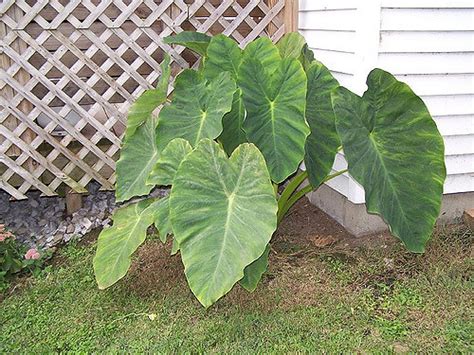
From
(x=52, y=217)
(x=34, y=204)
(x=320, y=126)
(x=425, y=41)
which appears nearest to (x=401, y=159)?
(x=320, y=126)

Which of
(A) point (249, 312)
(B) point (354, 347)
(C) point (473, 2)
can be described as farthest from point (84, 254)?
(C) point (473, 2)

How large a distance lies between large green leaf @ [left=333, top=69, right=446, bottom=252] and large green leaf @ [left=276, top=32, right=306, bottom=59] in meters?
0.64

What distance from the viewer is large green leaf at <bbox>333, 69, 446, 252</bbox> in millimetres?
2213

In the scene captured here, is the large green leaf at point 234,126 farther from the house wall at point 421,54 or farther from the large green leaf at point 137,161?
the house wall at point 421,54

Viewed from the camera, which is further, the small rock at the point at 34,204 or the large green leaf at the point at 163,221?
the small rock at the point at 34,204

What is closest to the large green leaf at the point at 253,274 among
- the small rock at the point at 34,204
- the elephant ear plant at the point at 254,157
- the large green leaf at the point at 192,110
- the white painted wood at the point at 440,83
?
the elephant ear plant at the point at 254,157

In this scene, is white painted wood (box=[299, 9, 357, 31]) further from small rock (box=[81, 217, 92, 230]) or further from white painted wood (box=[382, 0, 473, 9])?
small rock (box=[81, 217, 92, 230])

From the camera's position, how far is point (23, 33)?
295 cm

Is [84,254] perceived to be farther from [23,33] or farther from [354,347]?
[354,347]

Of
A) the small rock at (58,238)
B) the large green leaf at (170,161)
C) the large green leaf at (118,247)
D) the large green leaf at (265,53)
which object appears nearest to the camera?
the large green leaf at (170,161)

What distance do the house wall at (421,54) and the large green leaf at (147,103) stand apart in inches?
34.4

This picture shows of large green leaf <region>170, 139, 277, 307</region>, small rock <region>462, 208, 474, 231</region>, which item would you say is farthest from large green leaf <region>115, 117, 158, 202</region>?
small rock <region>462, 208, 474, 231</region>

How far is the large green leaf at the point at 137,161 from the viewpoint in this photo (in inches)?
102

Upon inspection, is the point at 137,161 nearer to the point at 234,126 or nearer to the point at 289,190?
the point at 234,126
